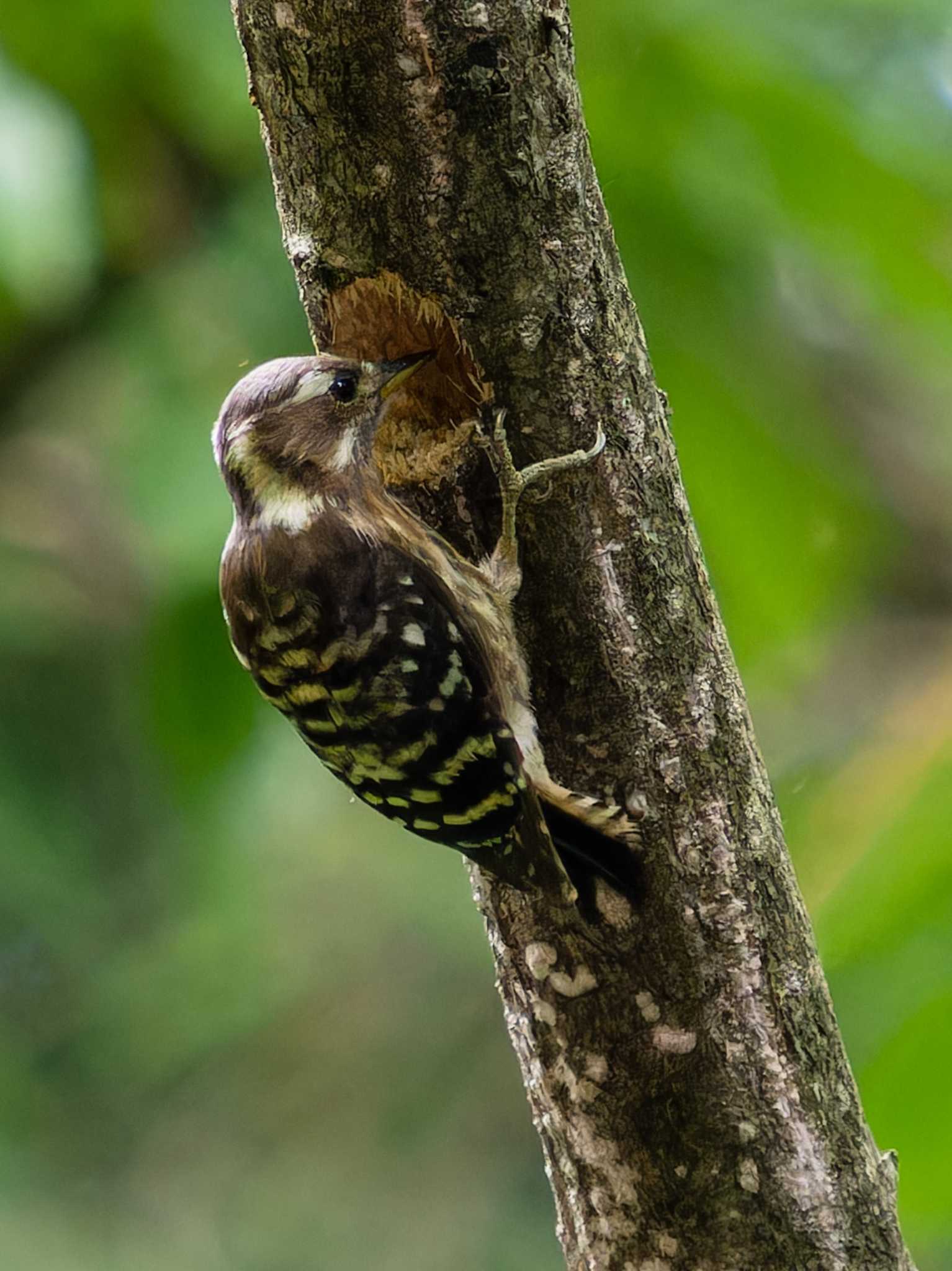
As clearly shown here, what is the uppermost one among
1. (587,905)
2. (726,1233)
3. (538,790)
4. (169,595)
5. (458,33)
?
(458,33)

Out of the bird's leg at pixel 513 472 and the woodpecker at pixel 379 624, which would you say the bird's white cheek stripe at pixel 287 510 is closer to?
the woodpecker at pixel 379 624

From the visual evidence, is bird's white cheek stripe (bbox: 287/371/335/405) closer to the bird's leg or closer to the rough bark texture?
the rough bark texture

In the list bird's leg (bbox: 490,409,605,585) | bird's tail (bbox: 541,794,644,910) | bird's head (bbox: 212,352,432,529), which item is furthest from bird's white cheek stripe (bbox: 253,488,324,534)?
bird's tail (bbox: 541,794,644,910)

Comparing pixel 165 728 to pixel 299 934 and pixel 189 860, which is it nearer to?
pixel 189 860

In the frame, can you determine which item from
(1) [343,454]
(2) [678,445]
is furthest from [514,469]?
(1) [343,454]

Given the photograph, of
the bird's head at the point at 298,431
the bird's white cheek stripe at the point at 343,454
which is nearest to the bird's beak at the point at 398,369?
the bird's head at the point at 298,431

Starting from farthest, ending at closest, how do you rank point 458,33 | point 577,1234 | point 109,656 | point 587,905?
point 109,656 < point 577,1234 < point 587,905 < point 458,33

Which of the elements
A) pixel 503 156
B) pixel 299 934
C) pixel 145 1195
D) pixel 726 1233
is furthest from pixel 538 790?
pixel 145 1195
